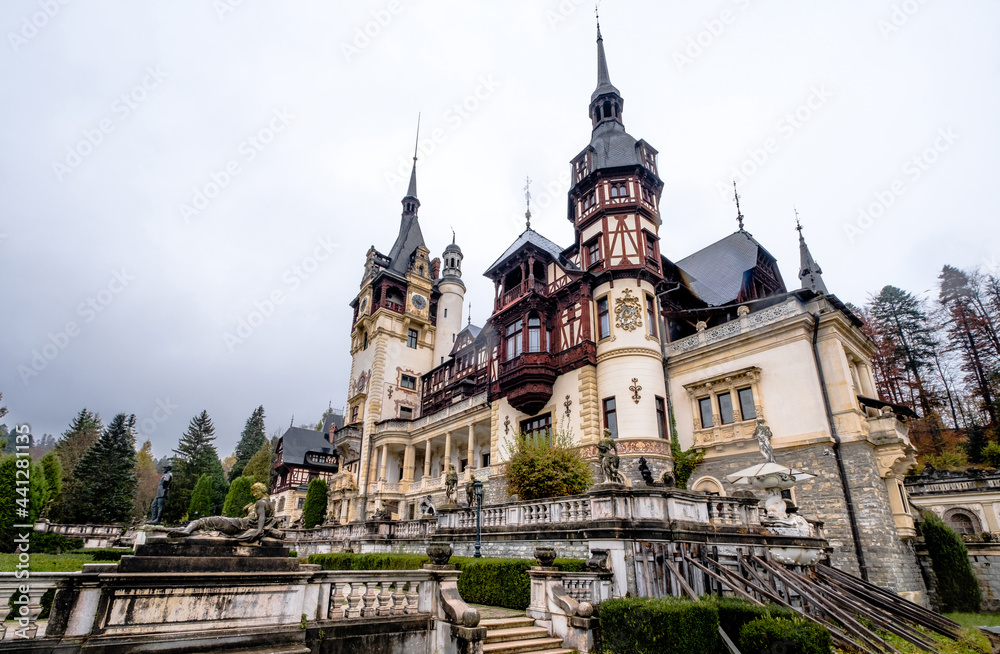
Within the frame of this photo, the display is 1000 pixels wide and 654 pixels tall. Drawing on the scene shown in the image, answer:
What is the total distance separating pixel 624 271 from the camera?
82.9 feet

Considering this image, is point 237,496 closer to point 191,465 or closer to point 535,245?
point 191,465

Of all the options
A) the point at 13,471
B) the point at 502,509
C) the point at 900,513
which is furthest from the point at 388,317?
the point at 900,513

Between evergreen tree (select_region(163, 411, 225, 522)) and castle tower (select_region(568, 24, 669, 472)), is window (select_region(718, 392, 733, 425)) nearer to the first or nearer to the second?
castle tower (select_region(568, 24, 669, 472))

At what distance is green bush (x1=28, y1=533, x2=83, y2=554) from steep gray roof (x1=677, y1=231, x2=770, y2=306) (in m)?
37.2

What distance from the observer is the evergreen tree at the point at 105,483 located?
41.4 m

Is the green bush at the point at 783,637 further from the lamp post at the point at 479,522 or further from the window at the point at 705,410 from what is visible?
the window at the point at 705,410

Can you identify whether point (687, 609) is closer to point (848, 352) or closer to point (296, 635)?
point (296, 635)

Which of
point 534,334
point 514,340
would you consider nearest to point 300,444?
point 514,340

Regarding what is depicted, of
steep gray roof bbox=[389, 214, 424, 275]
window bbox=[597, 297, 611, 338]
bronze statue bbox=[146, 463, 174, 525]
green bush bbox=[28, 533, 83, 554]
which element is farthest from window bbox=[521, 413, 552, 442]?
green bush bbox=[28, 533, 83, 554]

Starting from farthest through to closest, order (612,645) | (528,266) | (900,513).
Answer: (528,266)
(900,513)
(612,645)

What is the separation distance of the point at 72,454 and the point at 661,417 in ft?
198

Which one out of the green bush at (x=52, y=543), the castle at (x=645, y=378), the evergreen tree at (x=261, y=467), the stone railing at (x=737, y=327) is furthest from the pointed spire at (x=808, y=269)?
the evergreen tree at (x=261, y=467)

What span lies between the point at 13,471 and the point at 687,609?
1118 inches

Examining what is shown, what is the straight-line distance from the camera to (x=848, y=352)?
2158 centimetres
